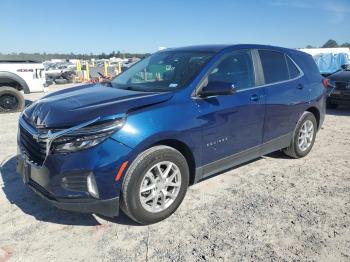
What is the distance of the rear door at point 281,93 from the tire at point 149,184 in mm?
1604

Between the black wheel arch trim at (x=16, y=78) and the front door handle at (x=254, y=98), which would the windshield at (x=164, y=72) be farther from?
the black wheel arch trim at (x=16, y=78)

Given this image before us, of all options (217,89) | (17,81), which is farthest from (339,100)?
(17,81)

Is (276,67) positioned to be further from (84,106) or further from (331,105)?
(331,105)

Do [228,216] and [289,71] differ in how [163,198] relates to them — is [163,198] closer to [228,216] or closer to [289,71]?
[228,216]

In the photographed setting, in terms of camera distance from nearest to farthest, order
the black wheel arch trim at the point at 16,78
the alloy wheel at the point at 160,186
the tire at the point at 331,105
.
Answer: the alloy wheel at the point at 160,186 < the black wheel arch trim at the point at 16,78 < the tire at the point at 331,105

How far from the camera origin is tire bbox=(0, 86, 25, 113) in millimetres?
10094

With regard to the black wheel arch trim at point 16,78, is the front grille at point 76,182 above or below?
below

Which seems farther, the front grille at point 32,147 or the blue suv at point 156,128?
the front grille at point 32,147

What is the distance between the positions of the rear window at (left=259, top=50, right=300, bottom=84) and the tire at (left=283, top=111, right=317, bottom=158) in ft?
2.34

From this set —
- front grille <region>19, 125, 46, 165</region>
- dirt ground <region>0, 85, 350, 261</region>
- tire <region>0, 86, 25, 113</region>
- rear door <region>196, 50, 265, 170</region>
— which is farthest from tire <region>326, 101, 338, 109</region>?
tire <region>0, 86, 25, 113</region>

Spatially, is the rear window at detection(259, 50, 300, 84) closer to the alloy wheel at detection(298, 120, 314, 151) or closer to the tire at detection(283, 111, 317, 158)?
the tire at detection(283, 111, 317, 158)

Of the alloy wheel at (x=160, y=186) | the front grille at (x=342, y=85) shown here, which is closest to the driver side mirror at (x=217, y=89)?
the alloy wheel at (x=160, y=186)

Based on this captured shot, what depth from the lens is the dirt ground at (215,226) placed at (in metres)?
3.07

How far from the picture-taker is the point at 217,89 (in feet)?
12.0
